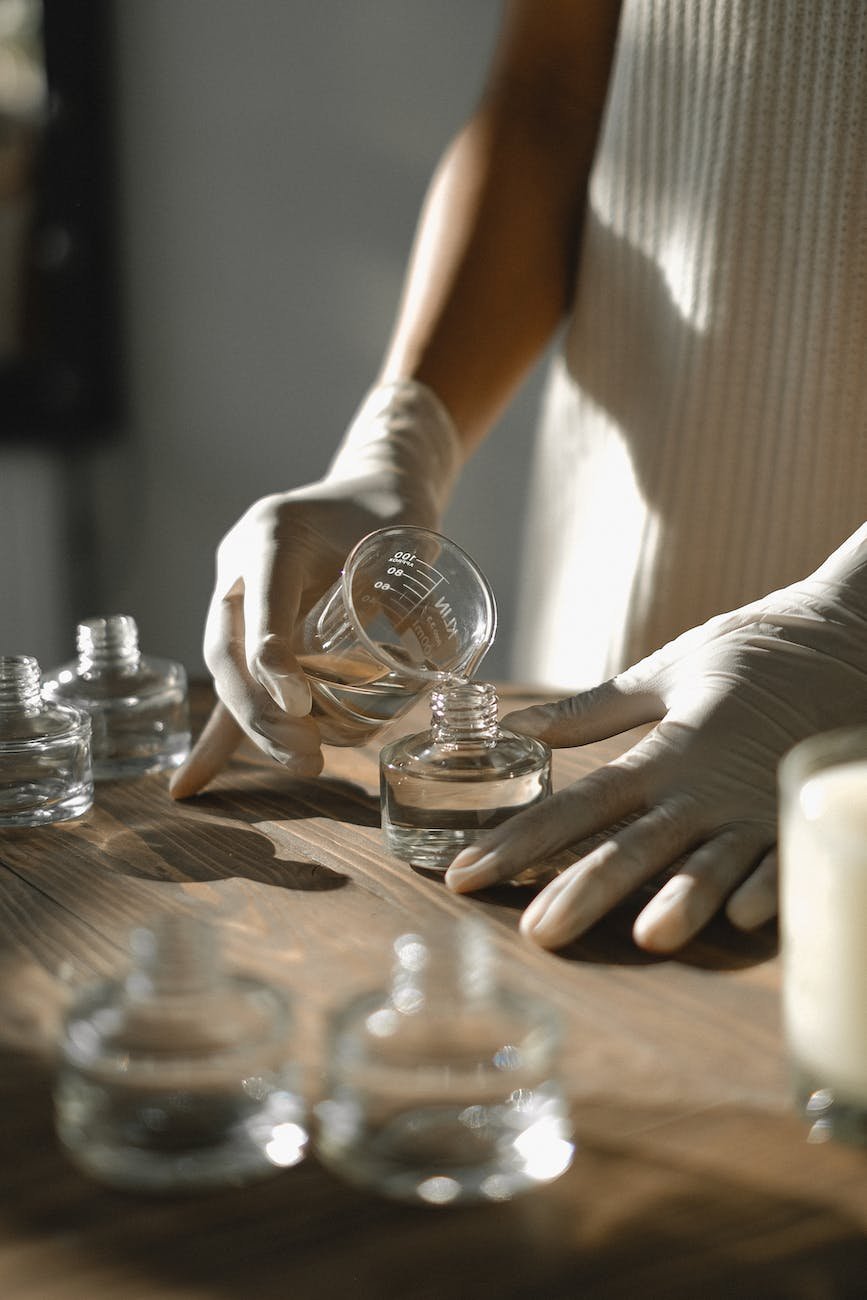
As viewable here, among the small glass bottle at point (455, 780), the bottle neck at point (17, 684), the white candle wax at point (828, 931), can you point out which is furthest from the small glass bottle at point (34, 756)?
the white candle wax at point (828, 931)

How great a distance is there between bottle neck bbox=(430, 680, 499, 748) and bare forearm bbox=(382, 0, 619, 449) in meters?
0.71

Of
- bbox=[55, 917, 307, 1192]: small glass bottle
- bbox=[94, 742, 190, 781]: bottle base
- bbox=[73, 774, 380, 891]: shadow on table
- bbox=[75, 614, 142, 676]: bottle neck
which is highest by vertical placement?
bbox=[55, 917, 307, 1192]: small glass bottle

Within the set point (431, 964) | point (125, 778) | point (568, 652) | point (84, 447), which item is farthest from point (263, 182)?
point (431, 964)

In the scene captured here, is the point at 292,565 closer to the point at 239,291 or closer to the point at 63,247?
the point at 239,291

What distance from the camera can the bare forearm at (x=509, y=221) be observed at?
1660 millimetres

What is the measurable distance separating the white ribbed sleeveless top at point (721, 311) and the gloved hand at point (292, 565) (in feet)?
0.82

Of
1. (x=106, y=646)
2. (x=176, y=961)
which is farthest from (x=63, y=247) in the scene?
(x=176, y=961)

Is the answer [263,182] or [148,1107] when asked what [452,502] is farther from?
[148,1107]

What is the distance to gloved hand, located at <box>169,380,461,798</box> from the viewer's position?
1.09 meters

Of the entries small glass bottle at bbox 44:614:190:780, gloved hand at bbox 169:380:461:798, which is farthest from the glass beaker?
small glass bottle at bbox 44:614:190:780

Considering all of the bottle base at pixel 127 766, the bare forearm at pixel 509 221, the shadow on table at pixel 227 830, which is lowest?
the bottle base at pixel 127 766

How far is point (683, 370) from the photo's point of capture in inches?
62.3

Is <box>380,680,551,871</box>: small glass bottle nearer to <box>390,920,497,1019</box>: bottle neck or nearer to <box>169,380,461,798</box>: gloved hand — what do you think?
<box>169,380,461,798</box>: gloved hand

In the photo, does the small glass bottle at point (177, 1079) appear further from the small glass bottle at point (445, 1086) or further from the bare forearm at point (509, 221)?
the bare forearm at point (509, 221)
